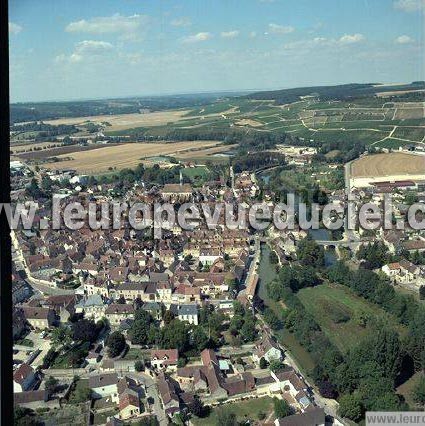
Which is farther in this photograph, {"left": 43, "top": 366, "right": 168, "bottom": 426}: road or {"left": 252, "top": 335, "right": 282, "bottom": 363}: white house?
{"left": 252, "top": 335, "right": 282, "bottom": 363}: white house

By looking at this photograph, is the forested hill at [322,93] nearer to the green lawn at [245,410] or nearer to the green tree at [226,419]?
the green lawn at [245,410]

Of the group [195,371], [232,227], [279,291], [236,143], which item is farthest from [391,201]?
[236,143]

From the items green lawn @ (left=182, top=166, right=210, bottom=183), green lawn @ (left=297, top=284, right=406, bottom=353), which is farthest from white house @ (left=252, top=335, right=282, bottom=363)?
green lawn @ (left=182, top=166, right=210, bottom=183)

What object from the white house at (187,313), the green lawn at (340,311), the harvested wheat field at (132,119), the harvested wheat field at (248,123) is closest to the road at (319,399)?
the green lawn at (340,311)

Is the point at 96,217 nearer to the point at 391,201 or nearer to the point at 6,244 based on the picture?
the point at 391,201

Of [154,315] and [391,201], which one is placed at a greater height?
[391,201]

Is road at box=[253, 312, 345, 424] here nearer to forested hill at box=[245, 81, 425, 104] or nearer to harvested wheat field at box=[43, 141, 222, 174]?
harvested wheat field at box=[43, 141, 222, 174]
